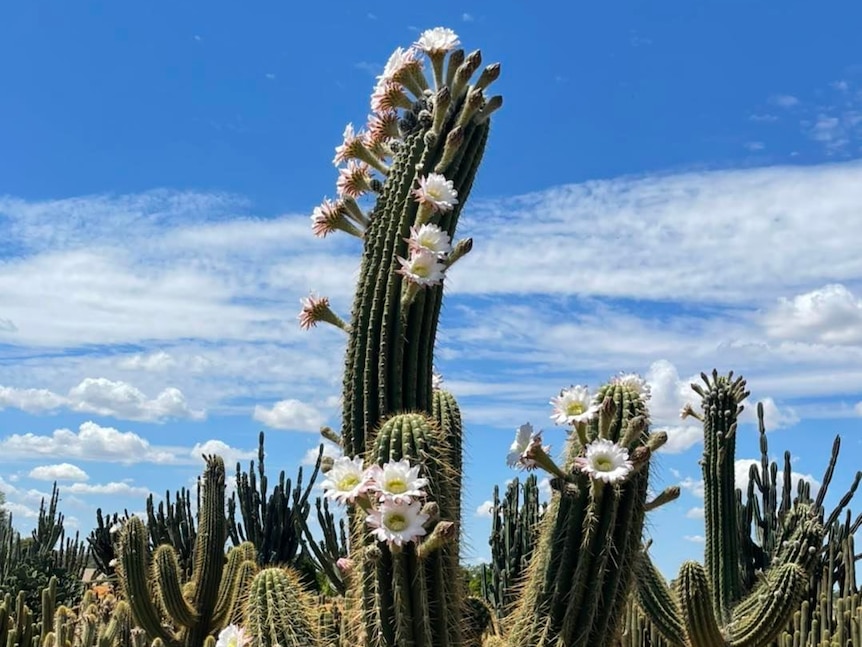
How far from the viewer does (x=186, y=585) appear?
9.19 m

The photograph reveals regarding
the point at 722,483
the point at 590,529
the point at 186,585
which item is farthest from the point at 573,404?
the point at 186,585

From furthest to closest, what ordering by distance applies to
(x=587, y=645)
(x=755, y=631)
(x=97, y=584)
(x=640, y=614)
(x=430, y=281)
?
(x=97, y=584) → (x=640, y=614) → (x=755, y=631) → (x=430, y=281) → (x=587, y=645)

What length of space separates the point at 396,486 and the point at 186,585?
697 centimetres

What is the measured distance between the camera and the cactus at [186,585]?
869 cm

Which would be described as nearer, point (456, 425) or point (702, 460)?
point (456, 425)

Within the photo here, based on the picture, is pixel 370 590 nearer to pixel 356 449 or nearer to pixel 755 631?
pixel 356 449

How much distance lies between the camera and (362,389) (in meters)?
3.98

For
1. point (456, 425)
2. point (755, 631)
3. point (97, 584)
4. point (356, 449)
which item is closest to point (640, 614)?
point (755, 631)

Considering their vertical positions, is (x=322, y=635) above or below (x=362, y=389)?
below

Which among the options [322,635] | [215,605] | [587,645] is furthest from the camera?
[215,605]

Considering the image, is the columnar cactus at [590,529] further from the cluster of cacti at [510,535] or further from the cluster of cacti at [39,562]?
the cluster of cacti at [39,562]

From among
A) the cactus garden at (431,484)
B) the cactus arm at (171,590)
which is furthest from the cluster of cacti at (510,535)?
the cactus arm at (171,590)

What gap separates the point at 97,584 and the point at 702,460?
9845mm

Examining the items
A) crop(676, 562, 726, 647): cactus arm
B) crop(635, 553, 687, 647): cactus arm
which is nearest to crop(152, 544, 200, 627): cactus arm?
crop(635, 553, 687, 647): cactus arm
